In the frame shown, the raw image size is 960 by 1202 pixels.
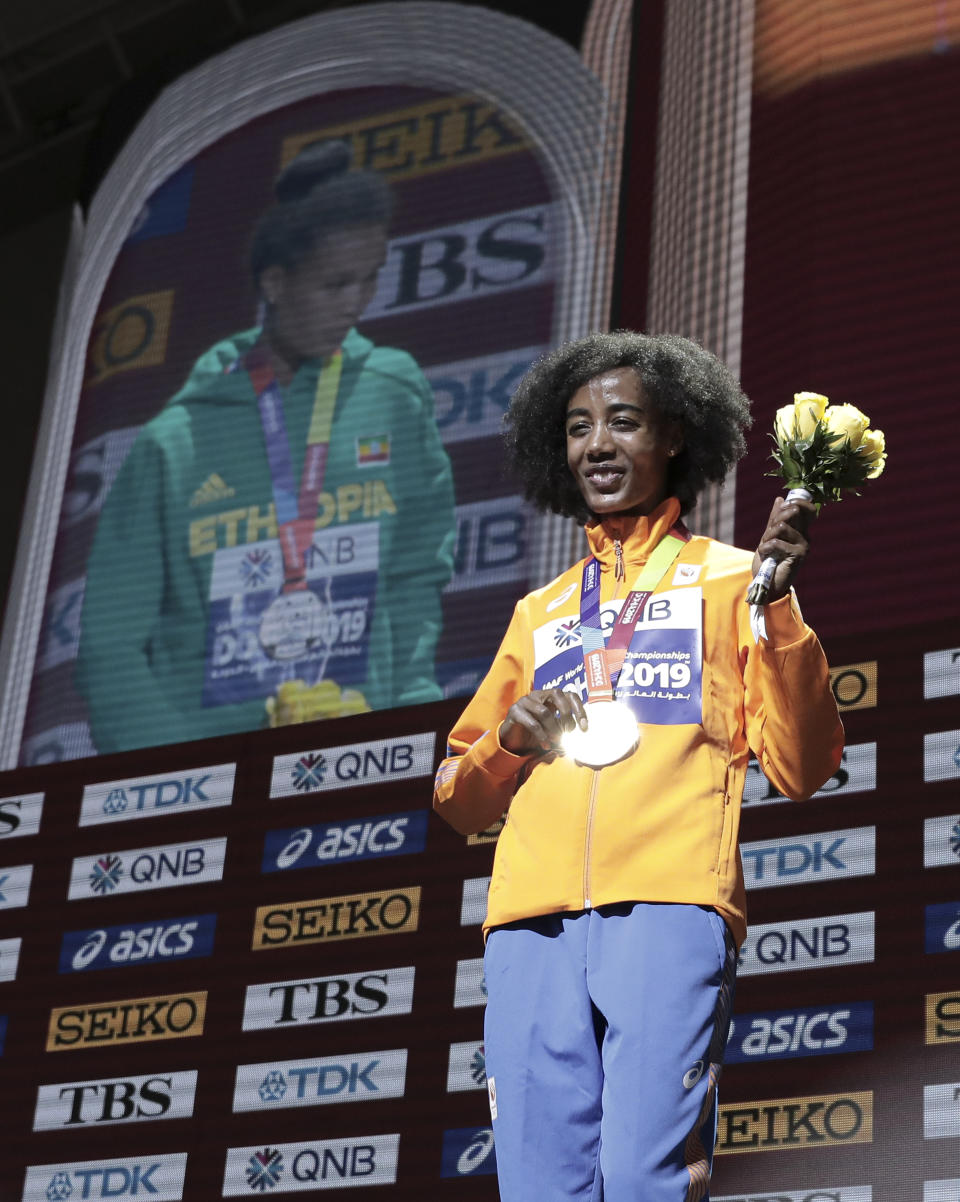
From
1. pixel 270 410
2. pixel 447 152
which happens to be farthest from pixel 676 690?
pixel 447 152

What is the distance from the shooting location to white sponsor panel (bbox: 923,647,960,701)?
383 centimetres

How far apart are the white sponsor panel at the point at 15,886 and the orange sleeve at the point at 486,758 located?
255cm

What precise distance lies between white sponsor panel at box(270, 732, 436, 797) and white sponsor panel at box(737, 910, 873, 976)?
931mm

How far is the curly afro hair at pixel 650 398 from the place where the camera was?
244 centimetres

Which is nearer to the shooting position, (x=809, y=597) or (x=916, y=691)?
(x=916, y=691)

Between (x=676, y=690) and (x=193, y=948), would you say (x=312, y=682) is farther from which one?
(x=676, y=690)

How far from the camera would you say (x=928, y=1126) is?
11.0ft

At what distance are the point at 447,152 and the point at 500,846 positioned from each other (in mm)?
4604

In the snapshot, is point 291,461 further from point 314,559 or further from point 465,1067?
point 465,1067

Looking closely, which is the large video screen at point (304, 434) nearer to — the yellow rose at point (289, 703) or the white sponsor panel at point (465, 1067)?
the yellow rose at point (289, 703)

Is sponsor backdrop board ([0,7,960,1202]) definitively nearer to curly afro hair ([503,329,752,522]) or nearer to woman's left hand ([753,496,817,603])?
curly afro hair ([503,329,752,522])

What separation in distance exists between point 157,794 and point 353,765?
0.55 m

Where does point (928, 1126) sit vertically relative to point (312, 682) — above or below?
below

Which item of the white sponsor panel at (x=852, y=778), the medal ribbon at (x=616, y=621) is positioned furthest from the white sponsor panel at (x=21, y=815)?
the medal ribbon at (x=616, y=621)
